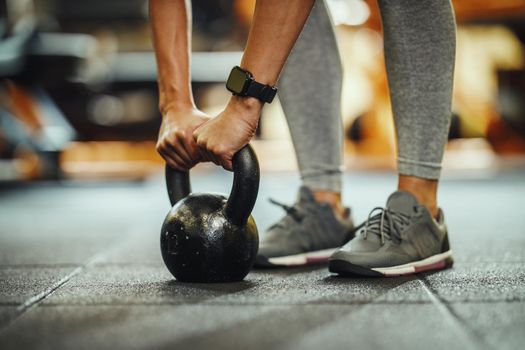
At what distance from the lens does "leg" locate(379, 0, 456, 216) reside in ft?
3.89

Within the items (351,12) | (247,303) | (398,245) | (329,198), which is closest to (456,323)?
(247,303)

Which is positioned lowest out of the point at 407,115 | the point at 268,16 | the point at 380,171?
the point at 380,171

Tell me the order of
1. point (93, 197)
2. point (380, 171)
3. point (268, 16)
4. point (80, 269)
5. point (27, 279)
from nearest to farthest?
point (268, 16) < point (27, 279) < point (80, 269) < point (93, 197) < point (380, 171)

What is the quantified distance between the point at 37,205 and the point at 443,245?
2051mm

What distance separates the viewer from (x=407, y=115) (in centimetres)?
123

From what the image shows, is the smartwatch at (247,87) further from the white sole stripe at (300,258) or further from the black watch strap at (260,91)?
the white sole stripe at (300,258)

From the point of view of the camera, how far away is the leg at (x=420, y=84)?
1187 millimetres

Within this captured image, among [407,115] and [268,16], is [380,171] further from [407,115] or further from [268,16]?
[268,16]

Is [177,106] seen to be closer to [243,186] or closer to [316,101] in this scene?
[243,186]

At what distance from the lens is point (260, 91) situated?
1015 millimetres

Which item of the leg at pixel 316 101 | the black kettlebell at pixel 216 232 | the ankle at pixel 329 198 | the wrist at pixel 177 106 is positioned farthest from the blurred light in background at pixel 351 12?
the black kettlebell at pixel 216 232

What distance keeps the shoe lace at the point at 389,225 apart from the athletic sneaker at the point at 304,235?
142 millimetres

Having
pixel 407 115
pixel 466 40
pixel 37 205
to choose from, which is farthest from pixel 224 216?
pixel 466 40

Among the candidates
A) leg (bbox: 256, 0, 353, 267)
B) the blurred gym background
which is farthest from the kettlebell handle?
the blurred gym background
